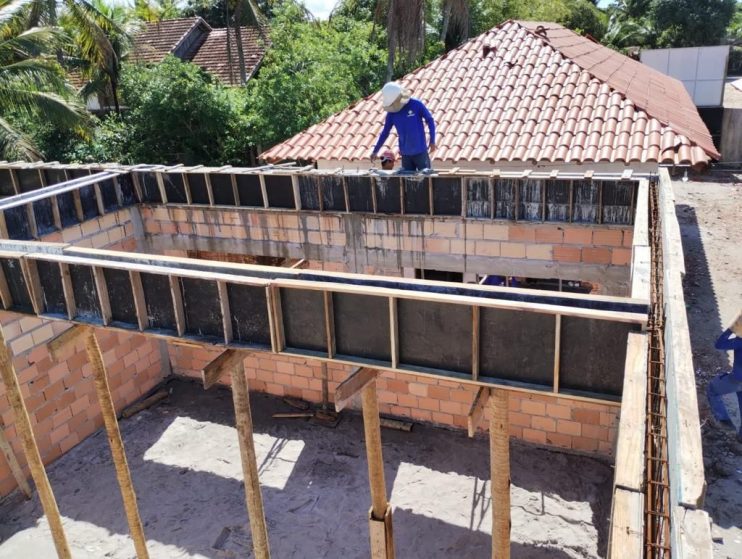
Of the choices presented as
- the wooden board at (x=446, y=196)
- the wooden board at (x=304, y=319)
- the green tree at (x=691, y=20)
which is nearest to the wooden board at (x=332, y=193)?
the wooden board at (x=446, y=196)

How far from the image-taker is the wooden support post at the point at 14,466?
825 cm

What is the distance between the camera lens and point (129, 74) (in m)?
19.2

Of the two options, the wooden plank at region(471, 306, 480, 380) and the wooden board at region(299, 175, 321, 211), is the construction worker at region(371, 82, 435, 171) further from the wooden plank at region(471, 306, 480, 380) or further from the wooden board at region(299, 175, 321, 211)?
the wooden plank at region(471, 306, 480, 380)

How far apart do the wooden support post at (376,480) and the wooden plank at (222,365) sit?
1.24 metres

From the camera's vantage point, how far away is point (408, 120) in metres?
8.73

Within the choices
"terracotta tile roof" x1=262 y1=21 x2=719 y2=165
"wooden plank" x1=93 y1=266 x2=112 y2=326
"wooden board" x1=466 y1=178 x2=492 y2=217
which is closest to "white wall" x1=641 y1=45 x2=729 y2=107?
"terracotta tile roof" x1=262 y1=21 x2=719 y2=165

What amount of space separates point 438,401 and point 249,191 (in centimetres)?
424

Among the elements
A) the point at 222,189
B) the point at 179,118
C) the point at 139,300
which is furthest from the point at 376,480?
the point at 179,118

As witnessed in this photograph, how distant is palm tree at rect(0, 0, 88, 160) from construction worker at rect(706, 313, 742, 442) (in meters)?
14.0

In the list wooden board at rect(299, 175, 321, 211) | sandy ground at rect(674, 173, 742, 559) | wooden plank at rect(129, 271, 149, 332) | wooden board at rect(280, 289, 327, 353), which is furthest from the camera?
wooden board at rect(299, 175, 321, 211)

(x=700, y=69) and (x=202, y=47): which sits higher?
(x=202, y=47)

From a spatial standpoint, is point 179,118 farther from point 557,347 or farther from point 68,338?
point 557,347

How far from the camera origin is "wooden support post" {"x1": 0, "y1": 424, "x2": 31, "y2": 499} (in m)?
8.25

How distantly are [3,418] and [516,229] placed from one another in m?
7.19
